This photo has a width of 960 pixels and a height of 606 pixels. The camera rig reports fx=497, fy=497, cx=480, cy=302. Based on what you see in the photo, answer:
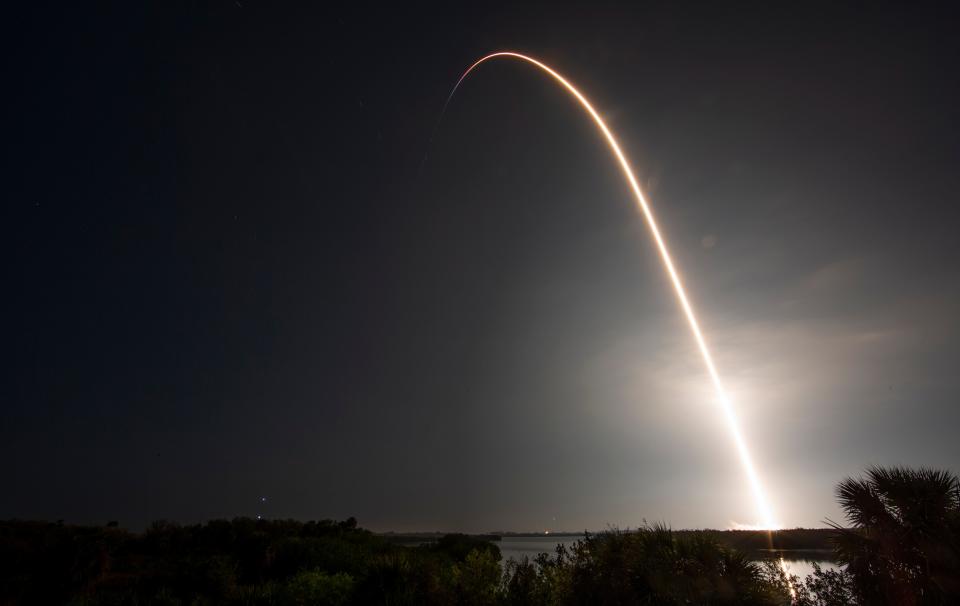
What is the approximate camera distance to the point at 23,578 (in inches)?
925

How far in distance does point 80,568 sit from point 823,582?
32114 millimetres

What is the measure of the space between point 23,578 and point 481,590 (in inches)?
983

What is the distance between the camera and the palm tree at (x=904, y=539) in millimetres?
11023

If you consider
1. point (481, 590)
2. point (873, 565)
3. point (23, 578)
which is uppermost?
point (873, 565)

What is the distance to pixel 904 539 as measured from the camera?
11844 mm

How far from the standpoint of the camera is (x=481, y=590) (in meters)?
12.5

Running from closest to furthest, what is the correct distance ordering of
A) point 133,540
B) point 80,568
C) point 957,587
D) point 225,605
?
point 957,587
point 225,605
point 80,568
point 133,540

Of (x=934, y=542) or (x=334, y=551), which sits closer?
(x=934, y=542)

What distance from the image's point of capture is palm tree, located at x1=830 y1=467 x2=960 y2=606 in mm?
11023

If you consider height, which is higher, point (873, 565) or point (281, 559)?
point (873, 565)

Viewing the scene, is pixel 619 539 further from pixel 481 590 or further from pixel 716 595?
pixel 481 590

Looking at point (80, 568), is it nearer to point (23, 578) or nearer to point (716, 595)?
point (23, 578)

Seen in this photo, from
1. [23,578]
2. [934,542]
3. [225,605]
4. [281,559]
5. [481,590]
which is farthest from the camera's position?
[281,559]

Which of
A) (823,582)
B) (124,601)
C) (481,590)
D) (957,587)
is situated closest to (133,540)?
(124,601)
